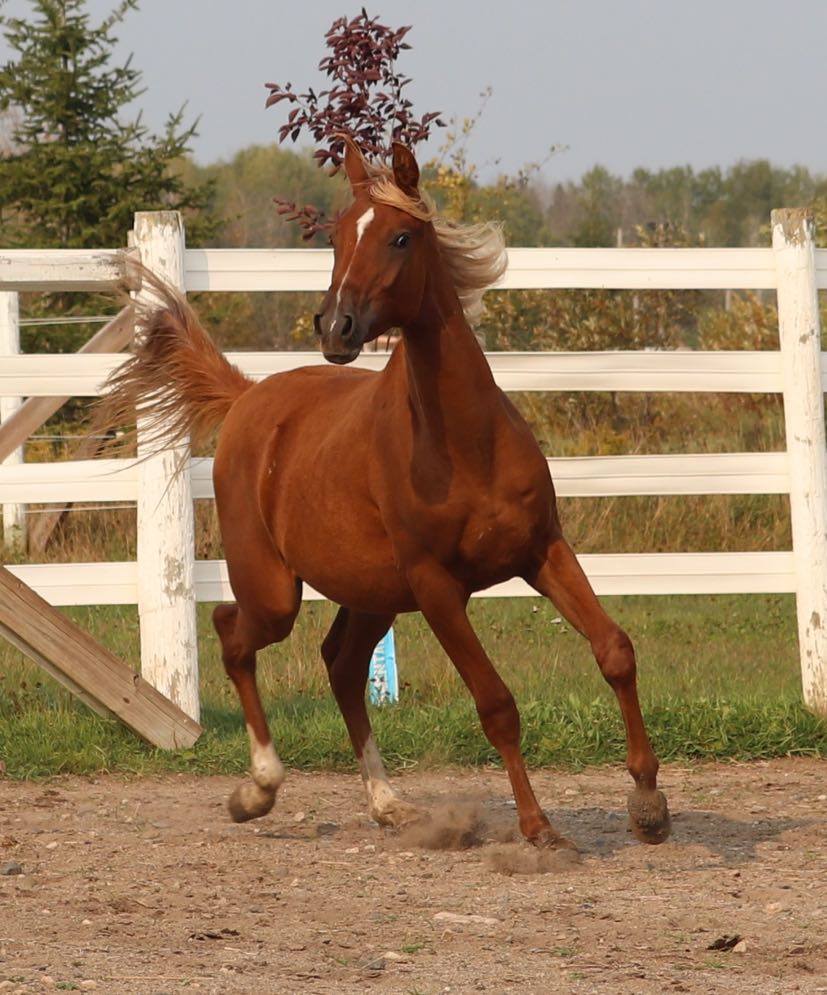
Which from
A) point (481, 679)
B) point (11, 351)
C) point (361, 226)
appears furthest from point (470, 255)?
point (11, 351)

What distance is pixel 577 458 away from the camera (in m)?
7.17

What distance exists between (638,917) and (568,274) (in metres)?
3.72

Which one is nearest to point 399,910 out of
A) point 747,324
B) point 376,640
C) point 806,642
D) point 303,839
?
point 303,839

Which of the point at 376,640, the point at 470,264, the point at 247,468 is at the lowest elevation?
the point at 376,640

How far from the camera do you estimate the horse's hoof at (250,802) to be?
5875 millimetres

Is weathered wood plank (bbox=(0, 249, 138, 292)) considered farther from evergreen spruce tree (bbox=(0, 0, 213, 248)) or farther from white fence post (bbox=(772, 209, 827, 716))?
evergreen spruce tree (bbox=(0, 0, 213, 248))

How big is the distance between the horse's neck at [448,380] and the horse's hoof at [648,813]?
1.17 m

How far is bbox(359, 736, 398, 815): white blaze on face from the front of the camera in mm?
5883

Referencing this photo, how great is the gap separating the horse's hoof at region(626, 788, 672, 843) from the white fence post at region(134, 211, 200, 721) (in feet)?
A: 8.61

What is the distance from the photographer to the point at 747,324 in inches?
767

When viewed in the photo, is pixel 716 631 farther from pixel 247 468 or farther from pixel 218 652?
pixel 247 468

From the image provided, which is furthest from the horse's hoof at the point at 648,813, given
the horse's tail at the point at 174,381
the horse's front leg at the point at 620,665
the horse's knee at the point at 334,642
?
the horse's tail at the point at 174,381

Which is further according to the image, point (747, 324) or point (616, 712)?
point (747, 324)

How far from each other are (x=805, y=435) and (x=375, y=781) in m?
2.72
